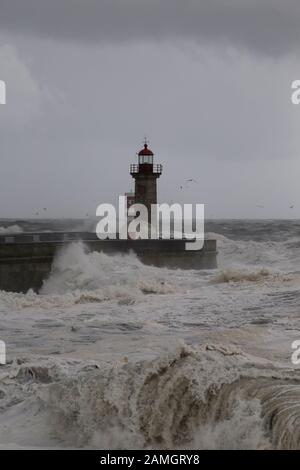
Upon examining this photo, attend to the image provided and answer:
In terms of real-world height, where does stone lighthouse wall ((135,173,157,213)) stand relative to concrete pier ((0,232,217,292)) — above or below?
above

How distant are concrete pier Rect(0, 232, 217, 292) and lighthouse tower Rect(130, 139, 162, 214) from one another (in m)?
3.35

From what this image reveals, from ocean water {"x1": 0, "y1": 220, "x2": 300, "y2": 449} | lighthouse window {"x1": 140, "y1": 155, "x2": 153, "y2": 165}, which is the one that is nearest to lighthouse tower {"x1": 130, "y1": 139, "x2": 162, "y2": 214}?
lighthouse window {"x1": 140, "y1": 155, "x2": 153, "y2": 165}

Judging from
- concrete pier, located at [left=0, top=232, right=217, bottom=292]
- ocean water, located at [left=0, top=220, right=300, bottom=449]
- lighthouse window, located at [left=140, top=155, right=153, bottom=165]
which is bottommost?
ocean water, located at [left=0, top=220, right=300, bottom=449]

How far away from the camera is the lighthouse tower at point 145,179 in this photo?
19953 millimetres

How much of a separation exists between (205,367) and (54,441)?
4.40 feet

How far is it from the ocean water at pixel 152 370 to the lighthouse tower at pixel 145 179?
828cm

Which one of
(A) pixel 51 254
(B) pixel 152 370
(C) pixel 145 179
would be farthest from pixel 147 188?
(B) pixel 152 370

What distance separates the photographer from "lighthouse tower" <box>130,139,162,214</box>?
1995 cm

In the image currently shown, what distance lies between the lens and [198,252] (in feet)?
53.4

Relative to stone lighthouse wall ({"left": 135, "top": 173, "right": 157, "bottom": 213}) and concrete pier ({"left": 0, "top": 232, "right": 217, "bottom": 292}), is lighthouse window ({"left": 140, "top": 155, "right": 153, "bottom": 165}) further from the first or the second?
concrete pier ({"left": 0, "top": 232, "right": 217, "bottom": 292})

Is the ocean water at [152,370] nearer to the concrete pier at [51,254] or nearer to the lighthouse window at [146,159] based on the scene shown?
the concrete pier at [51,254]

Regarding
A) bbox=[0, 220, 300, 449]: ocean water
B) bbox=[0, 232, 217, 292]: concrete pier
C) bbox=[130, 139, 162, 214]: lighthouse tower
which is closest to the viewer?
bbox=[0, 220, 300, 449]: ocean water
